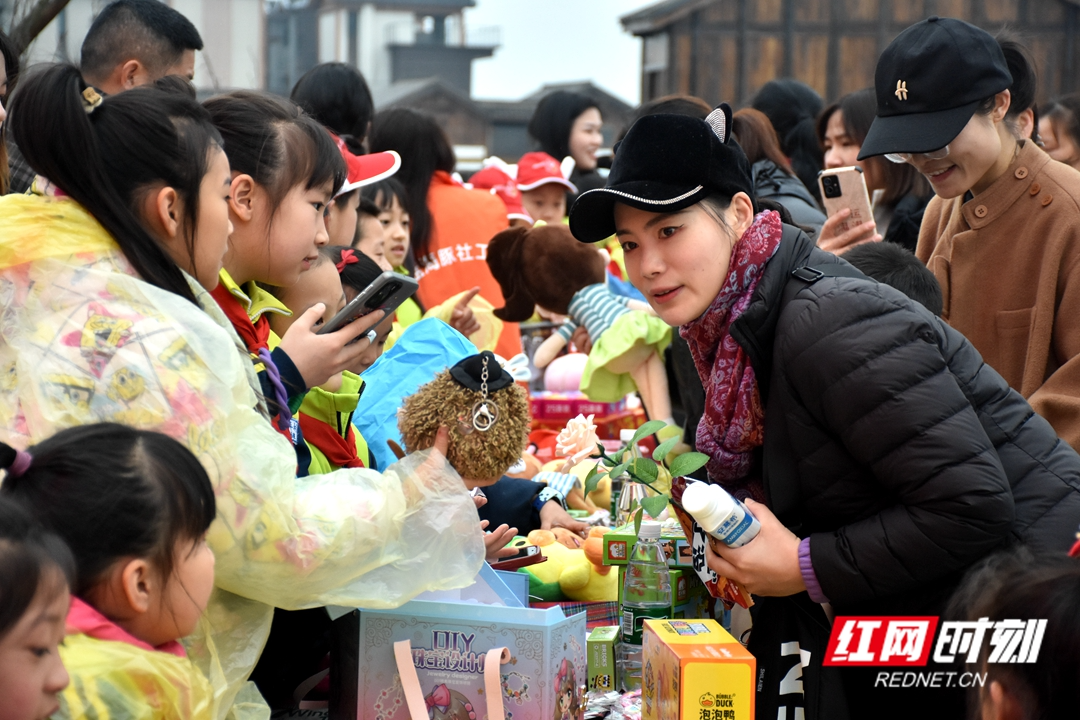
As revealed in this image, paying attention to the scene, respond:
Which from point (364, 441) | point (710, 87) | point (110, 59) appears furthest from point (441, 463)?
point (710, 87)

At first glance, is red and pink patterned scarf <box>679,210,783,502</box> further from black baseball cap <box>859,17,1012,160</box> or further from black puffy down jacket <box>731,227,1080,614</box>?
black baseball cap <box>859,17,1012,160</box>

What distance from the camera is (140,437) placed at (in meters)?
1.32

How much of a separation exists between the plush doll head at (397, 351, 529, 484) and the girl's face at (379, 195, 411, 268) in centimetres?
203

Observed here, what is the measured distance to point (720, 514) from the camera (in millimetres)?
1650

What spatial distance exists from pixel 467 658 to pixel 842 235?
1926 millimetres

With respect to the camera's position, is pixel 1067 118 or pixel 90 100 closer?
pixel 90 100

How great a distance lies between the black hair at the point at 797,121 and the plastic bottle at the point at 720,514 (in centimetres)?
336

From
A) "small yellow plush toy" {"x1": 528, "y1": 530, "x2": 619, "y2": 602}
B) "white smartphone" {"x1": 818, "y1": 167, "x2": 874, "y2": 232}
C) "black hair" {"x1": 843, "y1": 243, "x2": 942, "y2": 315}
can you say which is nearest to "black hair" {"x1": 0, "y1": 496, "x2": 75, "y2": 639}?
"small yellow plush toy" {"x1": 528, "y1": 530, "x2": 619, "y2": 602}

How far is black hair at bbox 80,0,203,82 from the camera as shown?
3.50 m

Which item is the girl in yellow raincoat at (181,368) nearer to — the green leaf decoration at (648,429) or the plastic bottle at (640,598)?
the green leaf decoration at (648,429)

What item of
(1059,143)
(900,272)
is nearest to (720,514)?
(900,272)

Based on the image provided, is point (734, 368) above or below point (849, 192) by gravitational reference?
below

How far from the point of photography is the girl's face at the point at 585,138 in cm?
625

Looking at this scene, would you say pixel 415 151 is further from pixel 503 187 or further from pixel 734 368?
pixel 734 368
